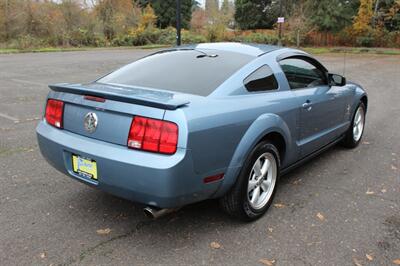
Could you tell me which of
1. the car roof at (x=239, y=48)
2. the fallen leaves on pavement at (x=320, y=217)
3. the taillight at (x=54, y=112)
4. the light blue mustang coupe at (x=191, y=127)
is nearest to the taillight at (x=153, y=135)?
the light blue mustang coupe at (x=191, y=127)

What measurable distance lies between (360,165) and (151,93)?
318cm

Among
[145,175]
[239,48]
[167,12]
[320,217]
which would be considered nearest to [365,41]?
[167,12]

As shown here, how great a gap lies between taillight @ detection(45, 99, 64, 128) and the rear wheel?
391 cm

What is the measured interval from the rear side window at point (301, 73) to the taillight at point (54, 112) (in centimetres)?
219

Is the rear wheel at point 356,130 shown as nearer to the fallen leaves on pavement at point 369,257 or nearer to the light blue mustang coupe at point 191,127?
the light blue mustang coupe at point 191,127

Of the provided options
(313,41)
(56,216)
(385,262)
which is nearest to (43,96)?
(56,216)

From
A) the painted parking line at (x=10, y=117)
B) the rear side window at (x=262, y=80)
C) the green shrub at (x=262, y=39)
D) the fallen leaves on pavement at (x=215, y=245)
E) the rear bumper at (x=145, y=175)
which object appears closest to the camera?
the rear bumper at (x=145, y=175)

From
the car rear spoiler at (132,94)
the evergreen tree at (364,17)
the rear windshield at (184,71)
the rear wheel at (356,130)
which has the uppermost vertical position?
the evergreen tree at (364,17)

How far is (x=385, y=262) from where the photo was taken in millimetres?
2943

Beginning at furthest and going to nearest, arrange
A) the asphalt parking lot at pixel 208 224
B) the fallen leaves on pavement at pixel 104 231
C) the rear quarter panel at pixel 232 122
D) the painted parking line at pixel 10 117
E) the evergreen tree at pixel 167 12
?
the evergreen tree at pixel 167 12
the painted parking line at pixel 10 117
the fallen leaves on pavement at pixel 104 231
the asphalt parking lot at pixel 208 224
the rear quarter panel at pixel 232 122

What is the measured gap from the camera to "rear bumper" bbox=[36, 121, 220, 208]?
2.72 meters

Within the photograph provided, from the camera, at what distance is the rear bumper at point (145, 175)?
2.72 m

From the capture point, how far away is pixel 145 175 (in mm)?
2742

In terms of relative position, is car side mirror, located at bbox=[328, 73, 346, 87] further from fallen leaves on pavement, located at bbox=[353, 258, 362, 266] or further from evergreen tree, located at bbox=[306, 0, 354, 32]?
evergreen tree, located at bbox=[306, 0, 354, 32]
